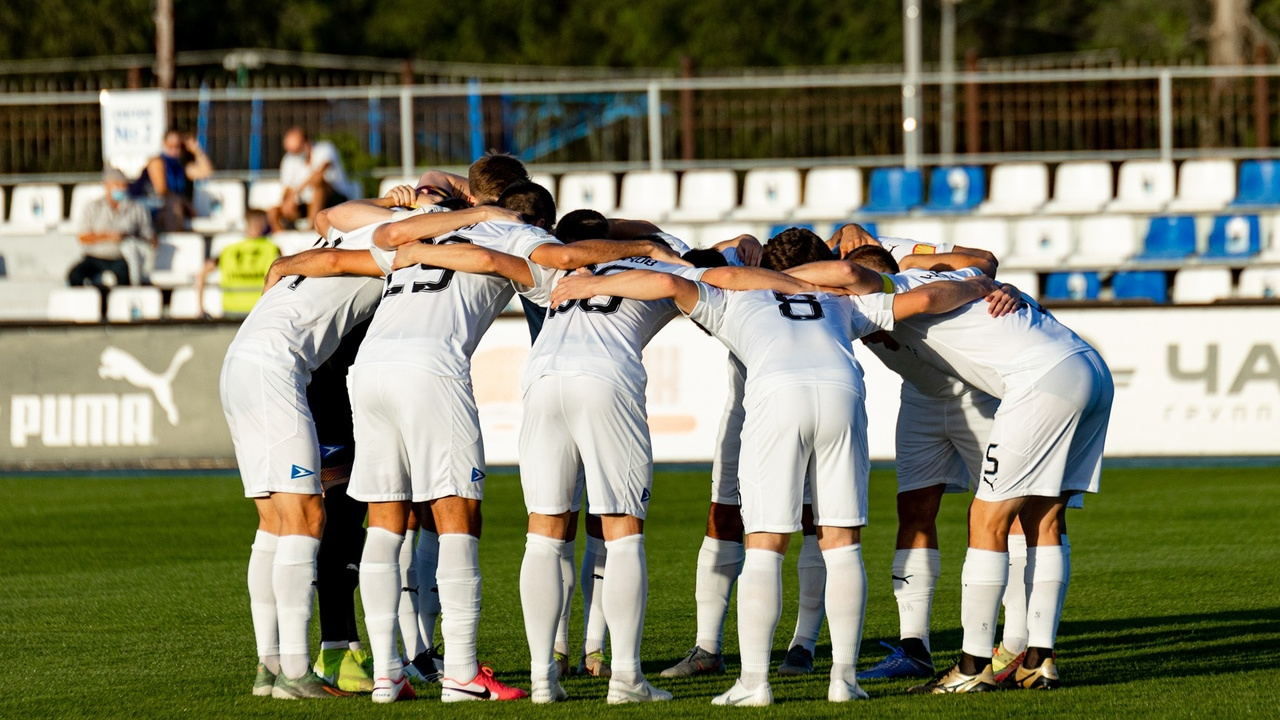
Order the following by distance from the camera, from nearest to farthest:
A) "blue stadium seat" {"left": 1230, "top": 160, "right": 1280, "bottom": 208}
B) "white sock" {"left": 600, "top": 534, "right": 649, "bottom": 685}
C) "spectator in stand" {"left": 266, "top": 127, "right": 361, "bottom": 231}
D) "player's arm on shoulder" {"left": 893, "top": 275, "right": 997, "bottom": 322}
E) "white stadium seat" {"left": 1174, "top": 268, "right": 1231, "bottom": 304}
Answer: "white sock" {"left": 600, "top": 534, "right": 649, "bottom": 685} < "player's arm on shoulder" {"left": 893, "top": 275, "right": 997, "bottom": 322} < "white stadium seat" {"left": 1174, "top": 268, "right": 1231, "bottom": 304} < "spectator in stand" {"left": 266, "top": 127, "right": 361, "bottom": 231} < "blue stadium seat" {"left": 1230, "top": 160, "right": 1280, "bottom": 208}

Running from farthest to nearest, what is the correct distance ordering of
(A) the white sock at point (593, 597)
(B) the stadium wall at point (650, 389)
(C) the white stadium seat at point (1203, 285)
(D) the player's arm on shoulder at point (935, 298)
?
(C) the white stadium seat at point (1203, 285)
(B) the stadium wall at point (650, 389)
(A) the white sock at point (593, 597)
(D) the player's arm on shoulder at point (935, 298)

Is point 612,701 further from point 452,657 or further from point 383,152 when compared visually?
point 383,152

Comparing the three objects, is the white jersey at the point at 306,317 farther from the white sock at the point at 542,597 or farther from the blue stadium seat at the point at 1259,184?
the blue stadium seat at the point at 1259,184

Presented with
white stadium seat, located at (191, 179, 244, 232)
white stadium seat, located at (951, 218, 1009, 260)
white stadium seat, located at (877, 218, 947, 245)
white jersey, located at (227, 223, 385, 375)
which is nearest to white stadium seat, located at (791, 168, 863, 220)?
white stadium seat, located at (877, 218, 947, 245)

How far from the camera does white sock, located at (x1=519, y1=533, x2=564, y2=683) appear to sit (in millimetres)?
6145

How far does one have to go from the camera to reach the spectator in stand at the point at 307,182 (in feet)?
61.7

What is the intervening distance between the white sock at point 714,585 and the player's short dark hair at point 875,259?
134 cm

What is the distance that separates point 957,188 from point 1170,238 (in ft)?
8.59

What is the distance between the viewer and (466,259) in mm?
6297

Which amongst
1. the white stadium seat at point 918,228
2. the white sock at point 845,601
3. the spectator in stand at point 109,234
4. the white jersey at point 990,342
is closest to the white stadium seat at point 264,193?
the spectator in stand at point 109,234

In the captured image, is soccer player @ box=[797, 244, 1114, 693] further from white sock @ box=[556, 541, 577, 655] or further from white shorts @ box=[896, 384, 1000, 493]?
white sock @ box=[556, 541, 577, 655]

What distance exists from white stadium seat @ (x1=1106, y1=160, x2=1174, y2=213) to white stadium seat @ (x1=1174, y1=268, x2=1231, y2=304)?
206cm

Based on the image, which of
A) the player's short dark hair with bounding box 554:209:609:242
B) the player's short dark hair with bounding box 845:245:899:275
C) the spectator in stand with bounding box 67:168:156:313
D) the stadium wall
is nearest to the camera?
the player's short dark hair with bounding box 845:245:899:275

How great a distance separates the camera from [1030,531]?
21.9 ft
